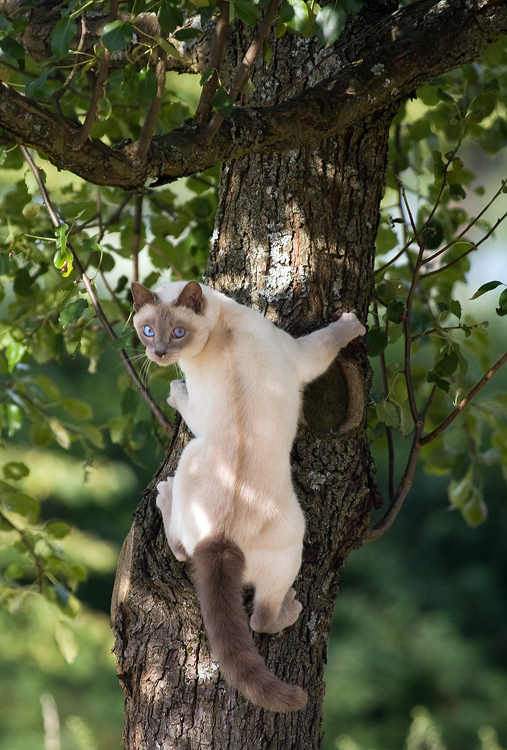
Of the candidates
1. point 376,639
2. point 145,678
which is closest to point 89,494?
point 376,639

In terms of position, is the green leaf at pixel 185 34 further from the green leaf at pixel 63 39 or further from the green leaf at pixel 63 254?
the green leaf at pixel 63 254

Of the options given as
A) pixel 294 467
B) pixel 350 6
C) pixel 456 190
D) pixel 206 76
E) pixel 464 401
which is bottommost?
pixel 294 467

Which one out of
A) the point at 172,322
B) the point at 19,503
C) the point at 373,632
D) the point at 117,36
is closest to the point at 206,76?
the point at 117,36

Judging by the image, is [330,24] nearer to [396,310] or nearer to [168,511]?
[396,310]

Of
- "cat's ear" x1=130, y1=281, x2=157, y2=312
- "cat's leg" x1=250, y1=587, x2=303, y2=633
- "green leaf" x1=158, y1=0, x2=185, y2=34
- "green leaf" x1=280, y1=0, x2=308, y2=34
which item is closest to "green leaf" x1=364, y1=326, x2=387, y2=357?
"cat's ear" x1=130, y1=281, x2=157, y2=312

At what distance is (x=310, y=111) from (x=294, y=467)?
2.64 feet

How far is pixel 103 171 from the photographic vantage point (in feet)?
4.38

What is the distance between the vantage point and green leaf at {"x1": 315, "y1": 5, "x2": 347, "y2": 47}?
53.6 inches

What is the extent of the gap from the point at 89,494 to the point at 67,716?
139 centimetres

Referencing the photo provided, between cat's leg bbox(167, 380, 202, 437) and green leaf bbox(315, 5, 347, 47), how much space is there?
2.87 ft

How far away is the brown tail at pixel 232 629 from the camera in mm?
1330

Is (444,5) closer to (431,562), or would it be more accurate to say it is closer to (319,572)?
(319,572)

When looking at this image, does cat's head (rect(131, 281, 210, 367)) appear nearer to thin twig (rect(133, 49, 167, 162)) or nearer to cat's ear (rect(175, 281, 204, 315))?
cat's ear (rect(175, 281, 204, 315))

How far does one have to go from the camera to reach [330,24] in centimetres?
137
